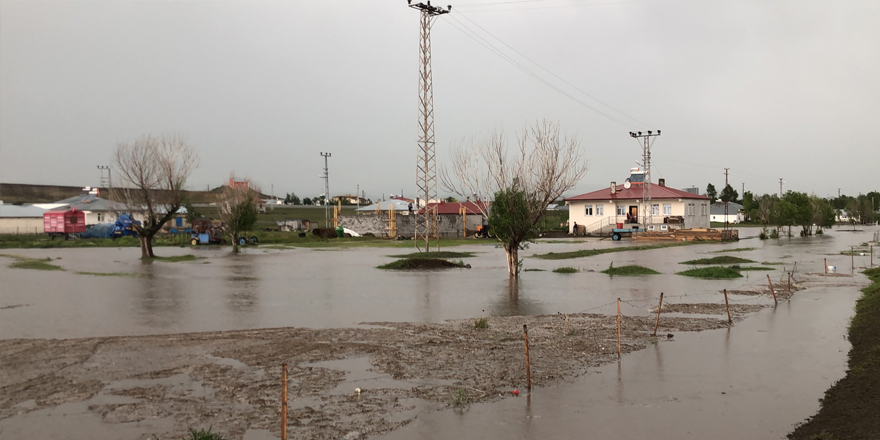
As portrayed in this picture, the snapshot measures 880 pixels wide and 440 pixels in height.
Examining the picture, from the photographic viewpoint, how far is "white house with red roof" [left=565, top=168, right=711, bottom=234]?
60.6m

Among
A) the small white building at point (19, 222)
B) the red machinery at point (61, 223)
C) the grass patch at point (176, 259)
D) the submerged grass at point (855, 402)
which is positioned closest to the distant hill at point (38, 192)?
the small white building at point (19, 222)

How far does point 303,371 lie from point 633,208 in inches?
2260

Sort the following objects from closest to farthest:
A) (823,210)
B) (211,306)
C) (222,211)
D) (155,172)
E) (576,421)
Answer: (576,421) → (211,306) → (155,172) → (222,211) → (823,210)

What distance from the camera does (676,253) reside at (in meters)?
36.9

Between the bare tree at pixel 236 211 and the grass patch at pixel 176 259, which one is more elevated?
the bare tree at pixel 236 211

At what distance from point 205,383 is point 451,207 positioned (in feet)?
220

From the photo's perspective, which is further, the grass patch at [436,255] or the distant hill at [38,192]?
the distant hill at [38,192]

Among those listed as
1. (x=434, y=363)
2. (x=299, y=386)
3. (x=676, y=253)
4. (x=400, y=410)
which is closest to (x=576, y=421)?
(x=400, y=410)

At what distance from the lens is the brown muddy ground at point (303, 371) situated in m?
7.51

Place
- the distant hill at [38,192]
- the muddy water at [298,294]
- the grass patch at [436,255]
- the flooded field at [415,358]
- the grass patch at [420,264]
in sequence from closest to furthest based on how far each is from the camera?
the flooded field at [415,358] < the muddy water at [298,294] < the grass patch at [420,264] < the grass patch at [436,255] < the distant hill at [38,192]

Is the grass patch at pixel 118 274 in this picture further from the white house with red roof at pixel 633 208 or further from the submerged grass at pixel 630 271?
the white house with red roof at pixel 633 208

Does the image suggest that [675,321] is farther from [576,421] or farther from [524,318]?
[576,421]

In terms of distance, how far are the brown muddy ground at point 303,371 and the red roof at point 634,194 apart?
5045 centimetres

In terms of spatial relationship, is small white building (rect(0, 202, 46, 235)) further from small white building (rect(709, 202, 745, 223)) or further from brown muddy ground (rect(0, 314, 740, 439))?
small white building (rect(709, 202, 745, 223))
